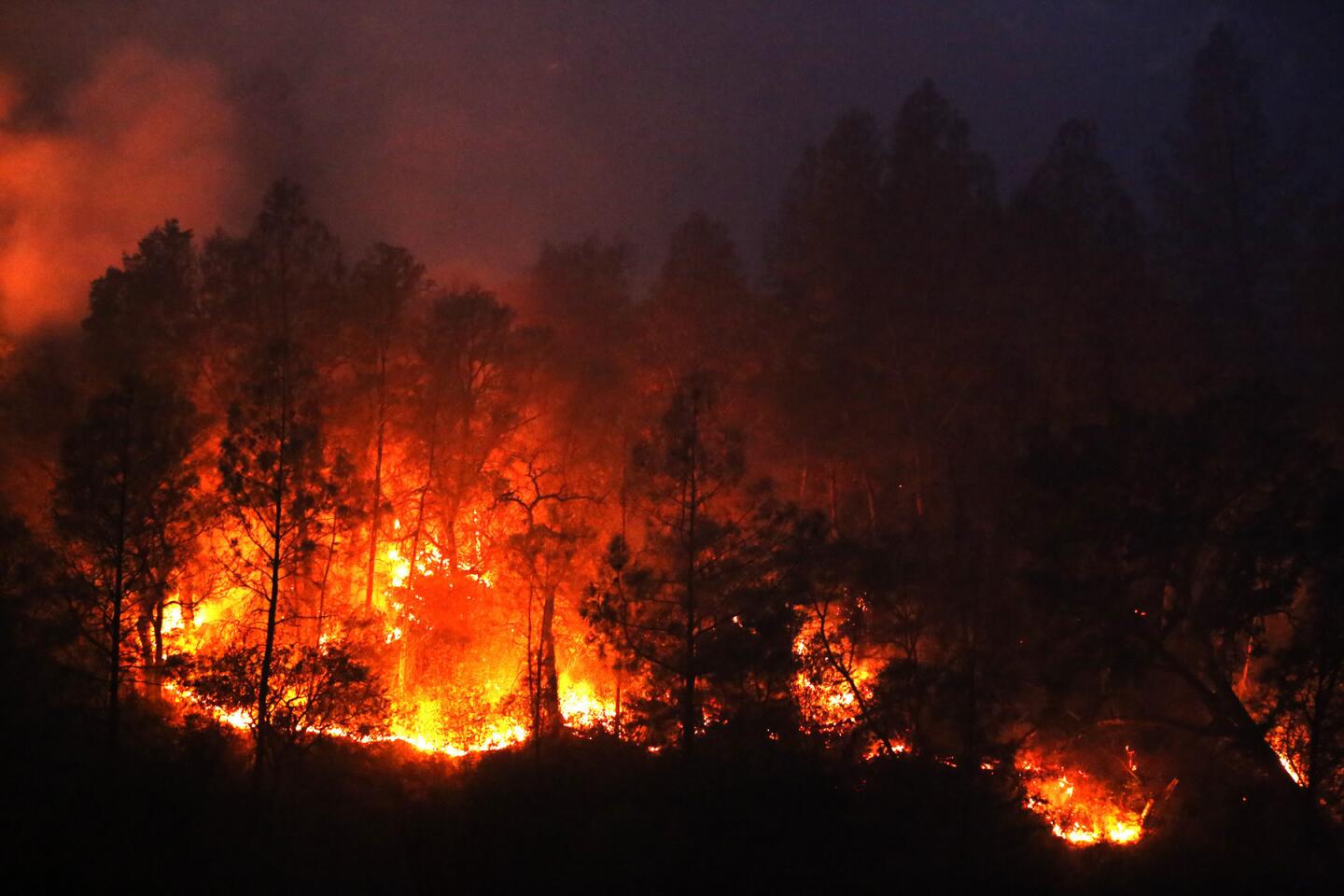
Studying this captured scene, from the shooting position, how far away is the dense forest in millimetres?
16984

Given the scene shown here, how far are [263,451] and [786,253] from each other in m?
13.7

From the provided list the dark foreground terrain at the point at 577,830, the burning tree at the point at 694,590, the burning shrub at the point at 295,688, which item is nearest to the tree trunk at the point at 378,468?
the dark foreground terrain at the point at 577,830

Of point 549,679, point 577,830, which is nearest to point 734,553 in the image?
point 577,830

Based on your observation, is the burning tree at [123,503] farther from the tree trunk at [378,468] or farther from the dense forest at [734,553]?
the tree trunk at [378,468]

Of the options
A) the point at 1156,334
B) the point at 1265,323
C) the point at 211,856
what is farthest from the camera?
the point at 1265,323

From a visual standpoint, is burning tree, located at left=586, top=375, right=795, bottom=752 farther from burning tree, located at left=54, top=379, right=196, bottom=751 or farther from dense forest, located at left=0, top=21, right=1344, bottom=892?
burning tree, located at left=54, top=379, right=196, bottom=751

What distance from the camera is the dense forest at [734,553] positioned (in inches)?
669

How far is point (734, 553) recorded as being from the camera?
1859 centimetres

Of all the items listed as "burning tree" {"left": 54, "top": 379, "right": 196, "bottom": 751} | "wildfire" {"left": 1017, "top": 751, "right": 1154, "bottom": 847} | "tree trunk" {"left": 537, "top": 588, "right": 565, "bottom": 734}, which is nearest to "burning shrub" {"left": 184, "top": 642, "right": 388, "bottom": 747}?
"burning tree" {"left": 54, "top": 379, "right": 196, "bottom": 751}

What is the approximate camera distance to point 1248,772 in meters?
18.0

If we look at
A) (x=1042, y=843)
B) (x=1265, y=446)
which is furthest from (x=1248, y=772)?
(x=1265, y=446)

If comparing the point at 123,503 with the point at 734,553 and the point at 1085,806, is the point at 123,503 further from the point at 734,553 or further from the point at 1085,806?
the point at 1085,806

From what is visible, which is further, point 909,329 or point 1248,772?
point 909,329

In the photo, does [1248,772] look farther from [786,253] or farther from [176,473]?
[176,473]
